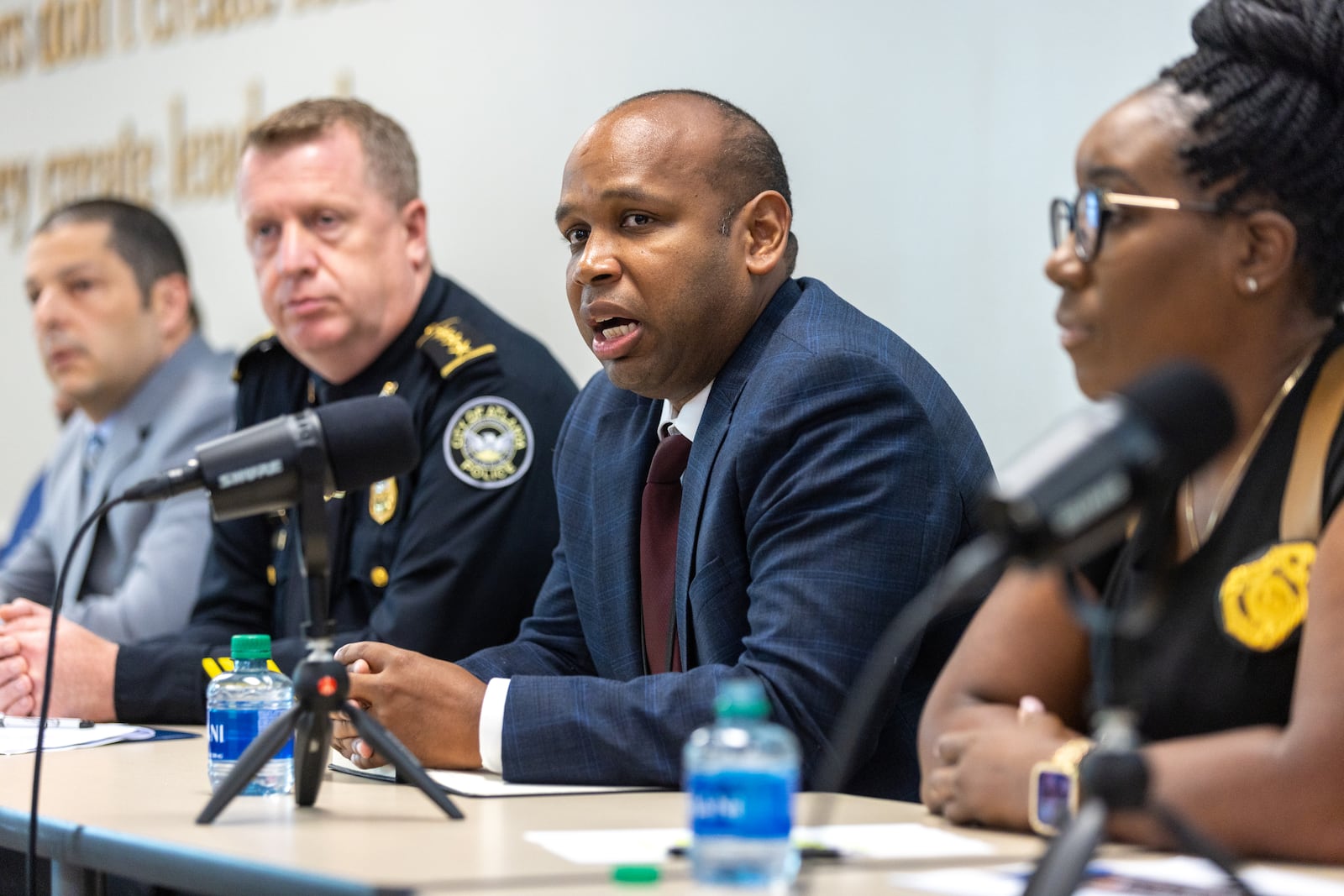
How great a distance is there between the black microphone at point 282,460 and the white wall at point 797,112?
4.87 feet

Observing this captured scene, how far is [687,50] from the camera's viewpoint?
354 centimetres

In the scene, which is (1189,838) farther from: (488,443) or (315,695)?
(488,443)

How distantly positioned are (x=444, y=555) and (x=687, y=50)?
47.6 inches

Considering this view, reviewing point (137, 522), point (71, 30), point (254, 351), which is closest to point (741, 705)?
point (254, 351)

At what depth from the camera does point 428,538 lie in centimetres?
306

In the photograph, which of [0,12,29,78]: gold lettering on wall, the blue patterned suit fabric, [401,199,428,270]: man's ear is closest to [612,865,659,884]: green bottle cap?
the blue patterned suit fabric

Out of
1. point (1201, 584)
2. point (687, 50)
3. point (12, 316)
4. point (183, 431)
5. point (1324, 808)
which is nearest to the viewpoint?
point (1324, 808)

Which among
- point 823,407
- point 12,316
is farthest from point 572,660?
point 12,316

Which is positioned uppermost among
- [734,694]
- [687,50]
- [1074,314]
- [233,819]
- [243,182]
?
[687,50]

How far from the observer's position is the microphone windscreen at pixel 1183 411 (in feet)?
3.76

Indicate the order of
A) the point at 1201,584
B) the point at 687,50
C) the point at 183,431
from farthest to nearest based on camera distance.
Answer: the point at 183,431 → the point at 687,50 → the point at 1201,584

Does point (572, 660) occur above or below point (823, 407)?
below

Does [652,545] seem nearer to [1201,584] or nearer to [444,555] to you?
[444,555]

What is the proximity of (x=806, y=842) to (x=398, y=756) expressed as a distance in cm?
44
